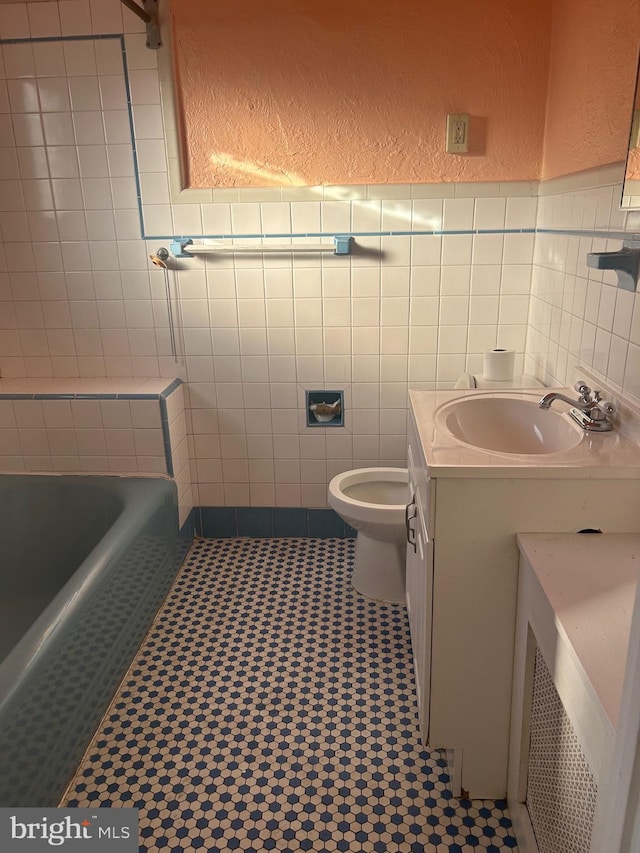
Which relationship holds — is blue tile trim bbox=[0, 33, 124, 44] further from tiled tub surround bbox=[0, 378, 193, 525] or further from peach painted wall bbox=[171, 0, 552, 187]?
tiled tub surround bbox=[0, 378, 193, 525]

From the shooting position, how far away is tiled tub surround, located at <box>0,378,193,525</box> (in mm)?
2457

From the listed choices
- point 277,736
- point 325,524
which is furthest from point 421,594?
point 325,524

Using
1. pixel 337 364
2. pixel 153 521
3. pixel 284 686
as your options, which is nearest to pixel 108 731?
pixel 284 686

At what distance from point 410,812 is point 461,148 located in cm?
203

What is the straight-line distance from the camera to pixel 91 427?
249cm

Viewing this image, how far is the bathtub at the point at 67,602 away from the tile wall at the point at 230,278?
39 cm

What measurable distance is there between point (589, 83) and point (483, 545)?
132 centimetres

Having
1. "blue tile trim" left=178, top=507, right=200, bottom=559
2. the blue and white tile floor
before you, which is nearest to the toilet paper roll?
the blue and white tile floor

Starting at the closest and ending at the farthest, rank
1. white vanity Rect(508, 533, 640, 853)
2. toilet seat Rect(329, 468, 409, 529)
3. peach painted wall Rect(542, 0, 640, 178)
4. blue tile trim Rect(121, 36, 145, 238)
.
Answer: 1. white vanity Rect(508, 533, 640, 853)
2. peach painted wall Rect(542, 0, 640, 178)
3. blue tile trim Rect(121, 36, 145, 238)
4. toilet seat Rect(329, 468, 409, 529)

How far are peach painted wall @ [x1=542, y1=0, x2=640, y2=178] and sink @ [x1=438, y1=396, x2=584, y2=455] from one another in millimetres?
653

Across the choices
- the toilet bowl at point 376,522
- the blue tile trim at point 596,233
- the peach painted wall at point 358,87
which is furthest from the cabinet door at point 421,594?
the peach painted wall at point 358,87

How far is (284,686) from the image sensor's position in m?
1.95

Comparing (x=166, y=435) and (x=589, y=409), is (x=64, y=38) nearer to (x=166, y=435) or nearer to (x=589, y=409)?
(x=166, y=435)

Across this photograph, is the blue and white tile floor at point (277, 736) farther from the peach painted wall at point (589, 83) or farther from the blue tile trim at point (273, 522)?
the peach painted wall at point (589, 83)
